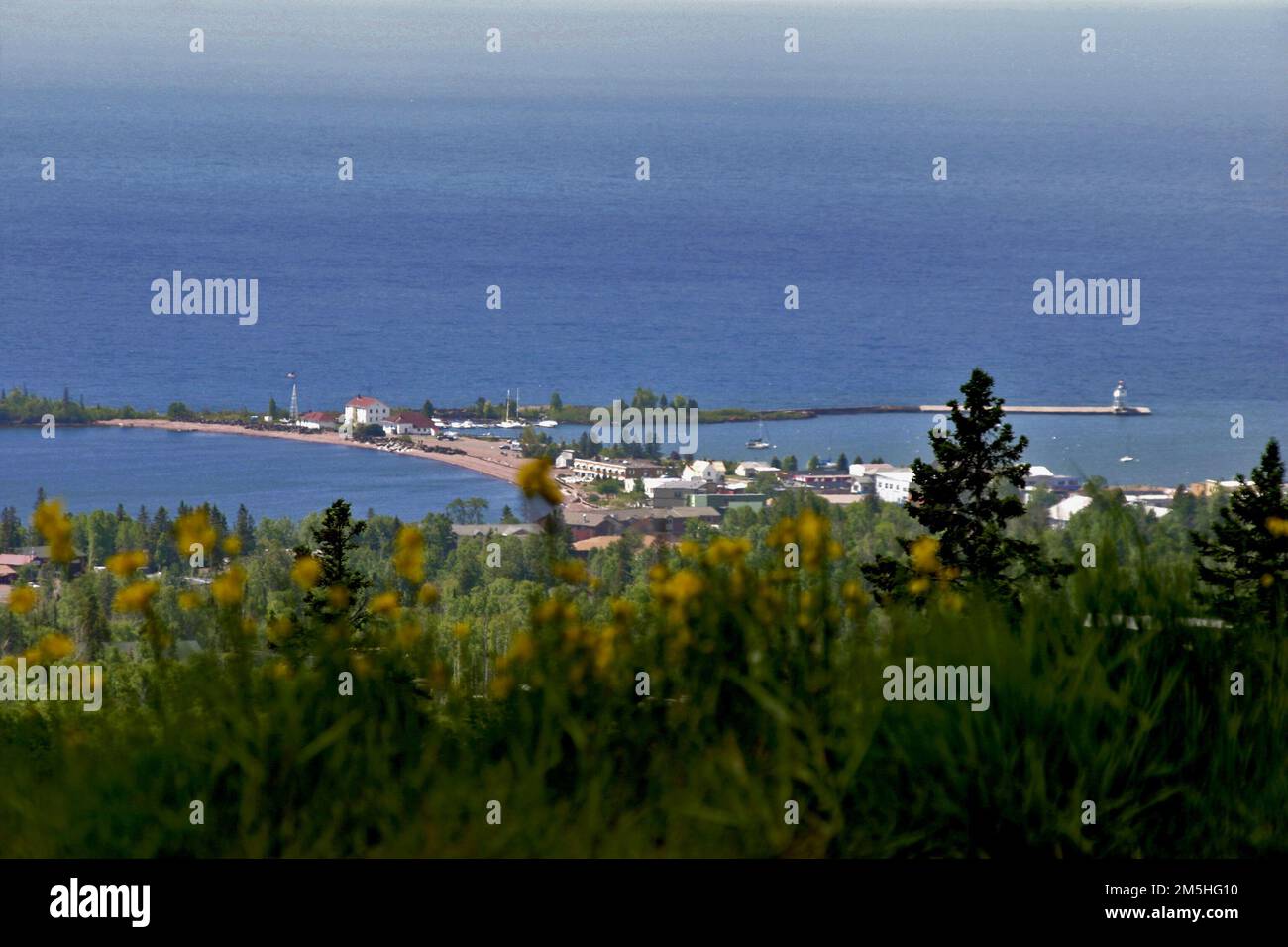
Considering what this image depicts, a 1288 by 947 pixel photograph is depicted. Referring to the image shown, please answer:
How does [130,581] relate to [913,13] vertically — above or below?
below

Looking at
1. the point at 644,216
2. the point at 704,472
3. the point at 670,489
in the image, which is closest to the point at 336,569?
the point at 670,489

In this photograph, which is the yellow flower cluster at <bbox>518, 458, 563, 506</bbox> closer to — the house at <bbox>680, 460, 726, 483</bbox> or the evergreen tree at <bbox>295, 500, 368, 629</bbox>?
the evergreen tree at <bbox>295, 500, 368, 629</bbox>

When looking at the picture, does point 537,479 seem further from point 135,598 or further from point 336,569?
point 135,598

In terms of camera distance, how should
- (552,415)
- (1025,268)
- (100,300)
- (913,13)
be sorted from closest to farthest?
1. (552,415)
2. (100,300)
3. (1025,268)
4. (913,13)

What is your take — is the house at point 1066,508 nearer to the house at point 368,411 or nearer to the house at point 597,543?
the house at point 597,543

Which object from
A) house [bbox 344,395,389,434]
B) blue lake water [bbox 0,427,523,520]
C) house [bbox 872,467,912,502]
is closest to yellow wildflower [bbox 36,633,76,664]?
house [bbox 872,467,912,502]
